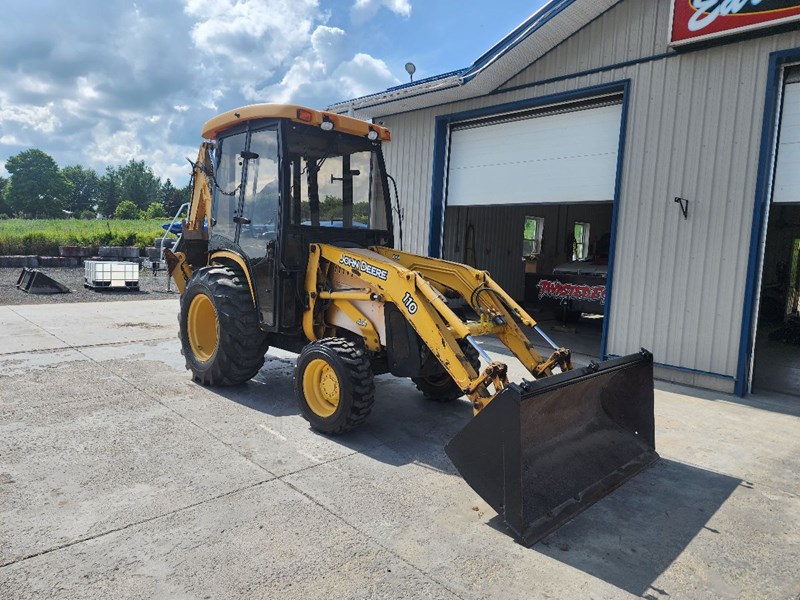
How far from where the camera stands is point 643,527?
10.9ft

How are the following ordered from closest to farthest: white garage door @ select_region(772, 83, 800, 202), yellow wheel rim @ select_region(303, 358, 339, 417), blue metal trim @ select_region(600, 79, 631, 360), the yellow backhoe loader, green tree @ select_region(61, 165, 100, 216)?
the yellow backhoe loader, yellow wheel rim @ select_region(303, 358, 339, 417), white garage door @ select_region(772, 83, 800, 202), blue metal trim @ select_region(600, 79, 631, 360), green tree @ select_region(61, 165, 100, 216)

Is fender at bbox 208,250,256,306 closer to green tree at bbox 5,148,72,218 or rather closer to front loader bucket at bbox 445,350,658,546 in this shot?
front loader bucket at bbox 445,350,658,546

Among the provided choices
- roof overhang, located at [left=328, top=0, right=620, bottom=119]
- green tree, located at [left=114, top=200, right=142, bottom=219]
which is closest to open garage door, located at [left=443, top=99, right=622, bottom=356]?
roof overhang, located at [left=328, top=0, right=620, bottom=119]

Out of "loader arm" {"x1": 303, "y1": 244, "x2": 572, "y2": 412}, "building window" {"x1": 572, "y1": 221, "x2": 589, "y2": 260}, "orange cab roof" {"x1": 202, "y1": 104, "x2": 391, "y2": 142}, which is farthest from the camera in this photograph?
"building window" {"x1": 572, "y1": 221, "x2": 589, "y2": 260}

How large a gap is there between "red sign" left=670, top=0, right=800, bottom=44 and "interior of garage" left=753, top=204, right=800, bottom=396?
18.7 ft

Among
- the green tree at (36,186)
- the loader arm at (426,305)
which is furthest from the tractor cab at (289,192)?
the green tree at (36,186)

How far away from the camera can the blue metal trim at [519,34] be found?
726cm

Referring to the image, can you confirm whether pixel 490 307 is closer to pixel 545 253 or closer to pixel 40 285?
pixel 545 253

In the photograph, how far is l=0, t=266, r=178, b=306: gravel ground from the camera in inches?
450

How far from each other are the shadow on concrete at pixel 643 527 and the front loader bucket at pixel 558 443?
93 mm

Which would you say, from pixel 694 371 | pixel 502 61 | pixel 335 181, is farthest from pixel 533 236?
pixel 335 181

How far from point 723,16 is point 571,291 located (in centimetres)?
552

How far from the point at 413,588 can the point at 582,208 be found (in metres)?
15.2

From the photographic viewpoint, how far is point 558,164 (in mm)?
8172
